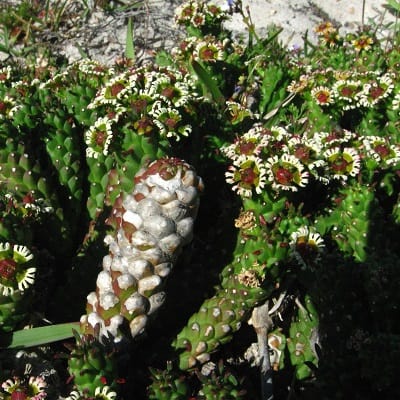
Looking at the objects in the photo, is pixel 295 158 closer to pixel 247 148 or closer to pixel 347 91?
pixel 247 148

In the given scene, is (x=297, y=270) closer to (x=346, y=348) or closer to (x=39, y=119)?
(x=346, y=348)

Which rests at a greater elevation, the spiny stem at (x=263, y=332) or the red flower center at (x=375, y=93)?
the red flower center at (x=375, y=93)

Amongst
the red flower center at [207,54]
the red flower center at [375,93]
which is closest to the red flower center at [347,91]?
the red flower center at [375,93]

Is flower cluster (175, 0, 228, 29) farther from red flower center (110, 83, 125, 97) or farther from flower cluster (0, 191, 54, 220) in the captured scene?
flower cluster (0, 191, 54, 220)

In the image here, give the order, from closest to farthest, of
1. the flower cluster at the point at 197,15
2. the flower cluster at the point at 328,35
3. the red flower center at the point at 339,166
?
the red flower center at the point at 339,166
the flower cluster at the point at 197,15
the flower cluster at the point at 328,35

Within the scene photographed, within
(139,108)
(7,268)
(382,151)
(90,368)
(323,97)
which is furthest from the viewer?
(323,97)

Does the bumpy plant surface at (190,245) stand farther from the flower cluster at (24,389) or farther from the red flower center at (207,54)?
the red flower center at (207,54)

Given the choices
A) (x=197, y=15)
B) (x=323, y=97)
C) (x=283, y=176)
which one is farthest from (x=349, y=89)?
(x=197, y=15)

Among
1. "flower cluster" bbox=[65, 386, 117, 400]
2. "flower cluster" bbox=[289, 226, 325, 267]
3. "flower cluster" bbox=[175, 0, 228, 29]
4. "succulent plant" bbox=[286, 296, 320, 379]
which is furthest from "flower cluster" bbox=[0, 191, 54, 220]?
"flower cluster" bbox=[175, 0, 228, 29]
